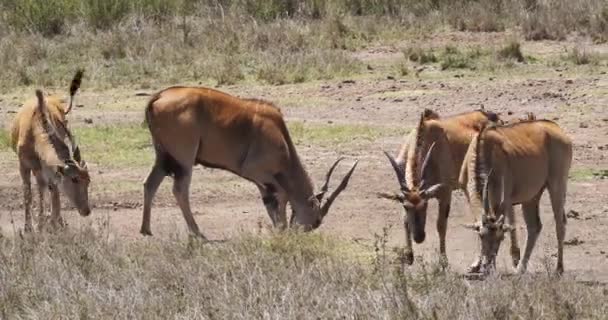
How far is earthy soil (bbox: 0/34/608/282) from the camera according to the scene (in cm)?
1539

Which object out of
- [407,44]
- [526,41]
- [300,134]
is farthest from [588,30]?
[300,134]

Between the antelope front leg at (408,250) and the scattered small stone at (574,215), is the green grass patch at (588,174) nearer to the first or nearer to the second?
the scattered small stone at (574,215)

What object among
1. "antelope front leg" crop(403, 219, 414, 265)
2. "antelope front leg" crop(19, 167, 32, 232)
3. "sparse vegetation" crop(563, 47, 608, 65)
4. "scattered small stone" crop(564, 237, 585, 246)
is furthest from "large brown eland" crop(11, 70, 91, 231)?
"sparse vegetation" crop(563, 47, 608, 65)

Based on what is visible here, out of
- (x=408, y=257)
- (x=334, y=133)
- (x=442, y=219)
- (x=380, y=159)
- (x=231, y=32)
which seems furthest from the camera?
(x=231, y=32)

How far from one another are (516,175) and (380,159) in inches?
204

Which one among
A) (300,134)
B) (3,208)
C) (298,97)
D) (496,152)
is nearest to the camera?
(496,152)

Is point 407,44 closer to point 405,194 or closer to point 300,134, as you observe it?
point 300,134

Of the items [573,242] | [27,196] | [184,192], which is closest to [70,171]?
[27,196]

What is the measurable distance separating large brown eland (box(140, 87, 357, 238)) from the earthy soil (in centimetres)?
43

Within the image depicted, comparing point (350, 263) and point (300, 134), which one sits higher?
point (350, 263)

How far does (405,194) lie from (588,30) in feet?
47.6

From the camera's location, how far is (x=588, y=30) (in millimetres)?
27344

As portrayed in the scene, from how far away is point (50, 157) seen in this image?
48.0ft

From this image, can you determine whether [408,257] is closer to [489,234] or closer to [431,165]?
[489,234]
